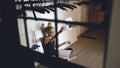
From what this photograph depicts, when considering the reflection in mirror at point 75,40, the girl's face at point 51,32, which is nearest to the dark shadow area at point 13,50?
the reflection in mirror at point 75,40

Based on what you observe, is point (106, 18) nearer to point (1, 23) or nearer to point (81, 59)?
point (81, 59)

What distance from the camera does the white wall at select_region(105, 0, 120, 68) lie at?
1.82 feet

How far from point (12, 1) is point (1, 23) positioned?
0.19 meters

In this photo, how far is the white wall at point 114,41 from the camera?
1.82 ft

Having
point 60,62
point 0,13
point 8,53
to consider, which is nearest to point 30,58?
point 8,53

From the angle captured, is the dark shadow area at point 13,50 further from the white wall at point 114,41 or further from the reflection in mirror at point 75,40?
the white wall at point 114,41

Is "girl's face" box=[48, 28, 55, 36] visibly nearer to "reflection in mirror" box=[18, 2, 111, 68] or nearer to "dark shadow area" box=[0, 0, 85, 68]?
"reflection in mirror" box=[18, 2, 111, 68]

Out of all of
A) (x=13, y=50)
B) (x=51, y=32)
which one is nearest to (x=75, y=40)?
(x=51, y=32)

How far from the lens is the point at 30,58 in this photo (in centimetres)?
111

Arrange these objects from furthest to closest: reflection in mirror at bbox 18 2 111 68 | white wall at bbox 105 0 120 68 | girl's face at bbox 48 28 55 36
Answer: girl's face at bbox 48 28 55 36 → reflection in mirror at bbox 18 2 111 68 → white wall at bbox 105 0 120 68

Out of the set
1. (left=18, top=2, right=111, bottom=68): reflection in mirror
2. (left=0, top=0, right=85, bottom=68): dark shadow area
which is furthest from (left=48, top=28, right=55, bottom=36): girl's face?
(left=0, top=0, right=85, bottom=68): dark shadow area

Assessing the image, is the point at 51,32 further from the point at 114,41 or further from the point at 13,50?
the point at 114,41

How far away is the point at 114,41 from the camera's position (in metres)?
0.59

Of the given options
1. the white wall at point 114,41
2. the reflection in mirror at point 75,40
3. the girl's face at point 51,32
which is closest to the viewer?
the white wall at point 114,41
